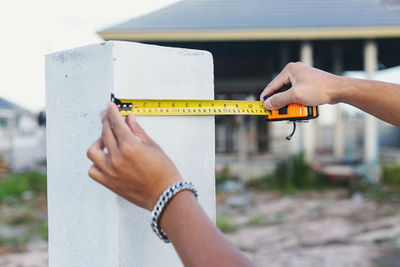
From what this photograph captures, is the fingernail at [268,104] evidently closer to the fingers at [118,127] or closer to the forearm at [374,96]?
the forearm at [374,96]

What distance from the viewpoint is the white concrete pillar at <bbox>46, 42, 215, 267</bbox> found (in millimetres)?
1248

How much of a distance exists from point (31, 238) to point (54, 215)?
220 inches

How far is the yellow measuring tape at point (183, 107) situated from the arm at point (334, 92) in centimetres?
9

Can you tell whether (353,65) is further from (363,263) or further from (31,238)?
(31,238)

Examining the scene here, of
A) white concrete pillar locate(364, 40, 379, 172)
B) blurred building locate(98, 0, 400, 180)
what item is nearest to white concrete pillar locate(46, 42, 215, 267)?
blurred building locate(98, 0, 400, 180)

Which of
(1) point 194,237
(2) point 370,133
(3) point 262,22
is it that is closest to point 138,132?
(1) point 194,237

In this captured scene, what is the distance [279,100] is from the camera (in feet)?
4.97

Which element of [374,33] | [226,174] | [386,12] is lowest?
[226,174]

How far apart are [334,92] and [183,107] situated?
1.79 ft

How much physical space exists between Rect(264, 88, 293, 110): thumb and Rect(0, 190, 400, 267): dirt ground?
3720 mm

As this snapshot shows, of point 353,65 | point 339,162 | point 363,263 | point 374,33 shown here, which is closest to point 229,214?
point 363,263

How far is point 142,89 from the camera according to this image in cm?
131

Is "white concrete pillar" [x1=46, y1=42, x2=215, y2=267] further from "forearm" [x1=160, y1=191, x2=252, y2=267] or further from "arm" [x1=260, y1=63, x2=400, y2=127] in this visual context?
"forearm" [x1=160, y1=191, x2=252, y2=267]

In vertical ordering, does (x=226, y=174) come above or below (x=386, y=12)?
below
